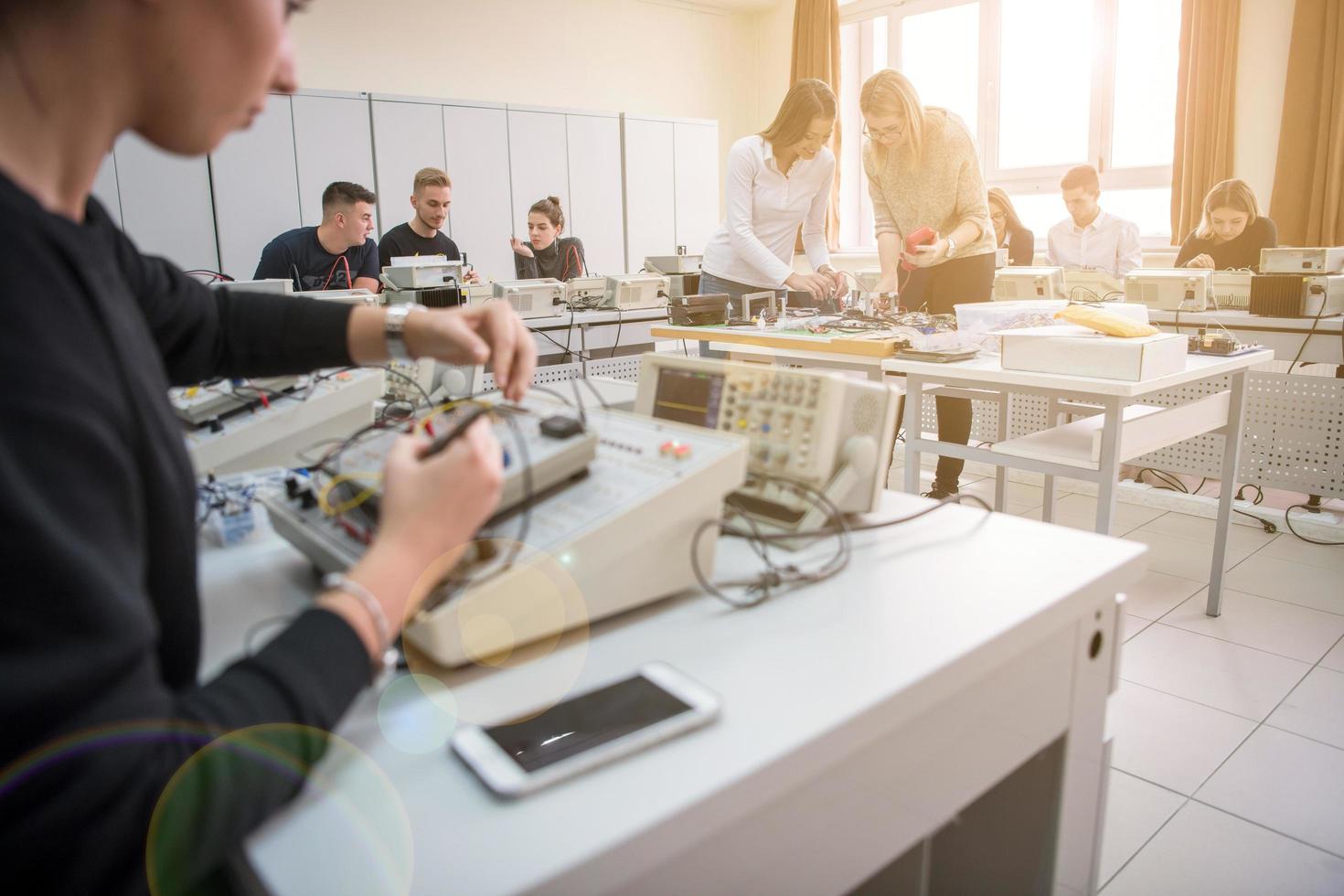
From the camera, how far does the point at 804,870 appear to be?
67 centimetres

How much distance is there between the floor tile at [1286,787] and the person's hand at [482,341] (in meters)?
1.60

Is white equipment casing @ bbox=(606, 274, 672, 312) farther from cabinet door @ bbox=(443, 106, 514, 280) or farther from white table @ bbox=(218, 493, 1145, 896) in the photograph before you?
white table @ bbox=(218, 493, 1145, 896)

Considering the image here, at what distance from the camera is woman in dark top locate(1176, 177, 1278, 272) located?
443cm

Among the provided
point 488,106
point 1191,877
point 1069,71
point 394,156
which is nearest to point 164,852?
point 1191,877

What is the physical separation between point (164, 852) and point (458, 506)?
255 mm

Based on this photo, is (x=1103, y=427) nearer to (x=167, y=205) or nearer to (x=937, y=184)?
(x=937, y=184)

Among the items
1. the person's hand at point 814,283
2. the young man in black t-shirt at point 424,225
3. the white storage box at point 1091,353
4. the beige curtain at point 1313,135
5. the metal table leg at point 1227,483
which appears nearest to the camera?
the white storage box at point 1091,353

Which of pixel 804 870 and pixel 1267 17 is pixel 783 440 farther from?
pixel 1267 17

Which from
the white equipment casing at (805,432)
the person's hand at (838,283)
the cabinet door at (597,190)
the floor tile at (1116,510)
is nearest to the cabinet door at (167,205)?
the cabinet door at (597,190)

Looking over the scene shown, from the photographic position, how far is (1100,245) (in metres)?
5.31

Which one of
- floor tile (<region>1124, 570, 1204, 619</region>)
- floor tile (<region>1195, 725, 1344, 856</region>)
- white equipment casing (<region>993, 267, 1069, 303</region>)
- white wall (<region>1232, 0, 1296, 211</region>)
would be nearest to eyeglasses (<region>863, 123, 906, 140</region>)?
white equipment casing (<region>993, 267, 1069, 303</region>)

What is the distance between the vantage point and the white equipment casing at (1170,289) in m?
3.27

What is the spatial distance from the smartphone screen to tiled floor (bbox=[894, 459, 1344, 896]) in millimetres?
1226

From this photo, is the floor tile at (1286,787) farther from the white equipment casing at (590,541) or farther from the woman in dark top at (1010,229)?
the woman in dark top at (1010,229)
